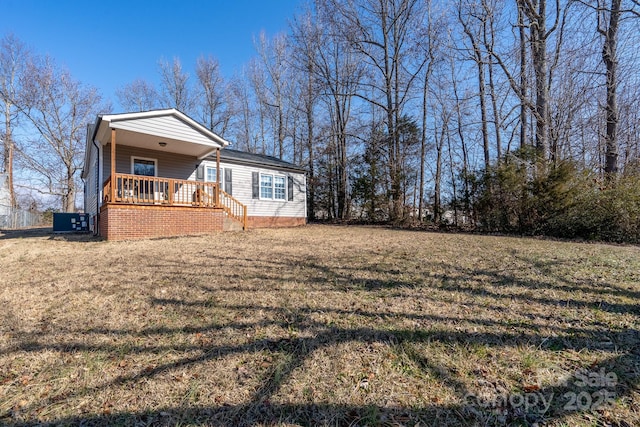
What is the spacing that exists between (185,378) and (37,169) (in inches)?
1206

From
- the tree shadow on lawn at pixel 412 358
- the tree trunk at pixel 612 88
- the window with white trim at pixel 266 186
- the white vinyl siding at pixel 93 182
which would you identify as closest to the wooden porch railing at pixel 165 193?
the white vinyl siding at pixel 93 182

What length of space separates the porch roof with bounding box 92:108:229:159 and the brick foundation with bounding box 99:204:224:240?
93.8 inches

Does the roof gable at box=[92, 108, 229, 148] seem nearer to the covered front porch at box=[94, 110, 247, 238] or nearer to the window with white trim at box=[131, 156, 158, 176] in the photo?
the covered front porch at box=[94, 110, 247, 238]

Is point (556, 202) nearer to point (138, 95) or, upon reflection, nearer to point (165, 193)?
point (165, 193)

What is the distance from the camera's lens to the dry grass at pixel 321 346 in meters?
1.66

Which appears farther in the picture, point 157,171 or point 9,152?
point 9,152

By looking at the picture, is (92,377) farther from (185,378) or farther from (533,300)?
(533,300)

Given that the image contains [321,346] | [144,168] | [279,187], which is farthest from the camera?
[279,187]

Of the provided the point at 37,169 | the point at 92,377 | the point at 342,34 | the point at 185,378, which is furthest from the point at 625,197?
the point at 37,169

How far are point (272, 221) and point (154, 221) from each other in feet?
19.3

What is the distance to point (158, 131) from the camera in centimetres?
893

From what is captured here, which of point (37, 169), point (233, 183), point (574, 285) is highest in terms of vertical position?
point (37, 169)

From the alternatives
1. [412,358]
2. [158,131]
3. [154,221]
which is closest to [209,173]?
[158,131]

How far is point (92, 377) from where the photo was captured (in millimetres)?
1947
